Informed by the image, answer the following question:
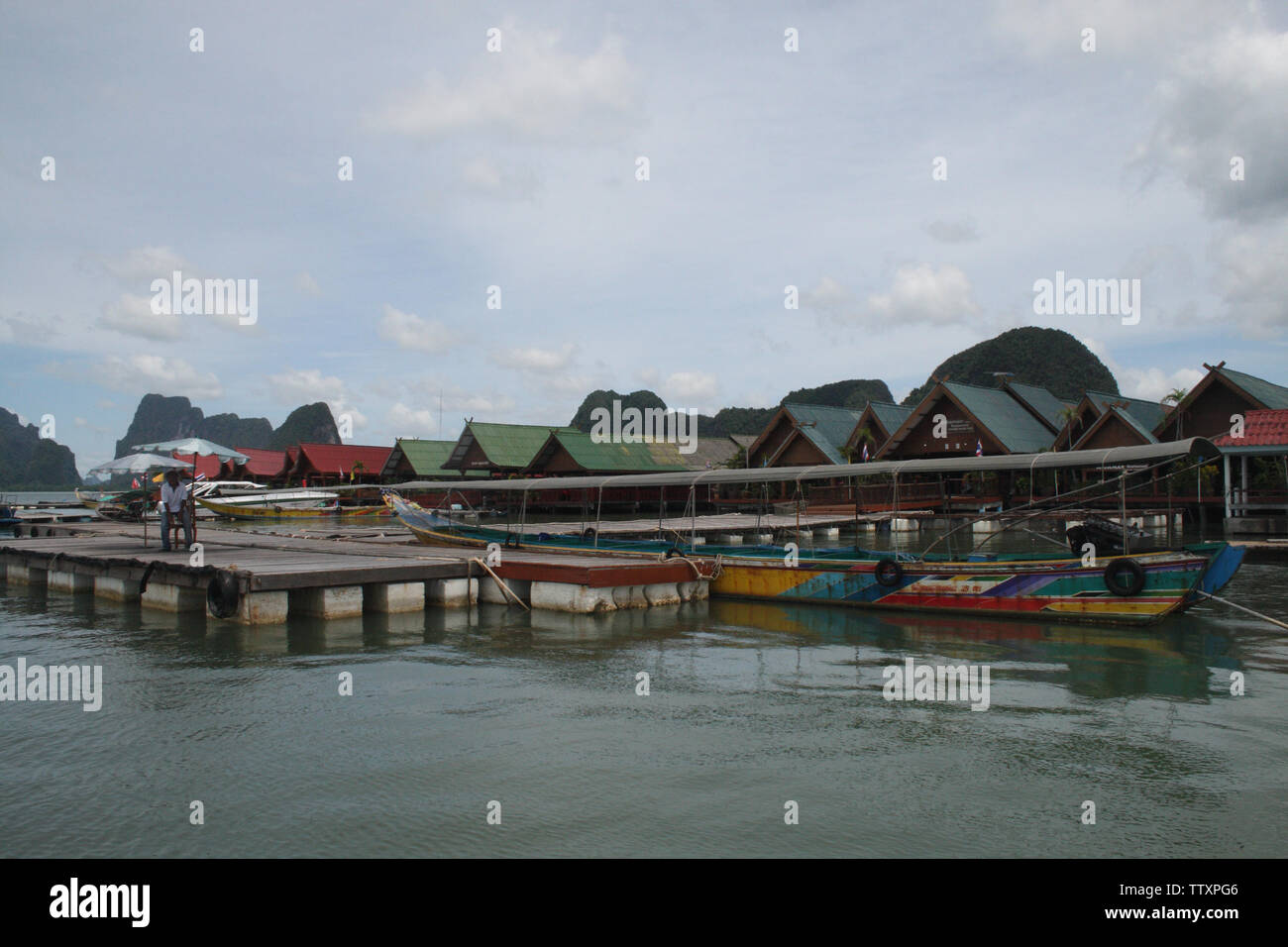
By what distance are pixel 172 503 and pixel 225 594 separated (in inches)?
197

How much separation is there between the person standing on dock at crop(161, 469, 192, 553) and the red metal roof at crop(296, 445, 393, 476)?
4034 cm

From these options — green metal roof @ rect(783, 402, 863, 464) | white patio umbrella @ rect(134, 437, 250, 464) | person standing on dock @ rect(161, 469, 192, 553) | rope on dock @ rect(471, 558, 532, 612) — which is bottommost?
rope on dock @ rect(471, 558, 532, 612)

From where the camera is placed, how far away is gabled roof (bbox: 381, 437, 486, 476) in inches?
2051

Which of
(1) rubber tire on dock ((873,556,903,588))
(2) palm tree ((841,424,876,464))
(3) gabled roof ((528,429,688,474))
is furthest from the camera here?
(3) gabled roof ((528,429,688,474))

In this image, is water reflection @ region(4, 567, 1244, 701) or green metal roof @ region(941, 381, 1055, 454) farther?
green metal roof @ region(941, 381, 1055, 454)

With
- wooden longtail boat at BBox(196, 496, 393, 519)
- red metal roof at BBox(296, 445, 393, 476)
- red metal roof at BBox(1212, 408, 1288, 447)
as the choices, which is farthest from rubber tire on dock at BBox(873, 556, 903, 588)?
red metal roof at BBox(296, 445, 393, 476)

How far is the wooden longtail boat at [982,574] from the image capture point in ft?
43.1

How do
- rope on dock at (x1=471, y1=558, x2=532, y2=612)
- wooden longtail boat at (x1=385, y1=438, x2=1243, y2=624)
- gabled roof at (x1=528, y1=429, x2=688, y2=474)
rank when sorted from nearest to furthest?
wooden longtail boat at (x1=385, y1=438, x2=1243, y2=624) → rope on dock at (x1=471, y1=558, x2=532, y2=612) → gabled roof at (x1=528, y1=429, x2=688, y2=474)

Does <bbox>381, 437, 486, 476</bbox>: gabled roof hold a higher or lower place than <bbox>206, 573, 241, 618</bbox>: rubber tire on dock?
higher

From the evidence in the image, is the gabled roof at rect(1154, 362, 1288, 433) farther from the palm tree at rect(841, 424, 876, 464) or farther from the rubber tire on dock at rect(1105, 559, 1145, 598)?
the rubber tire on dock at rect(1105, 559, 1145, 598)

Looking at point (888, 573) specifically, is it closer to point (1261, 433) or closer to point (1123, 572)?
point (1123, 572)

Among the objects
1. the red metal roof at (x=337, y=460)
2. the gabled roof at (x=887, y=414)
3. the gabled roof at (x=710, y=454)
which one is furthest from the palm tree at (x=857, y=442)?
the red metal roof at (x=337, y=460)
